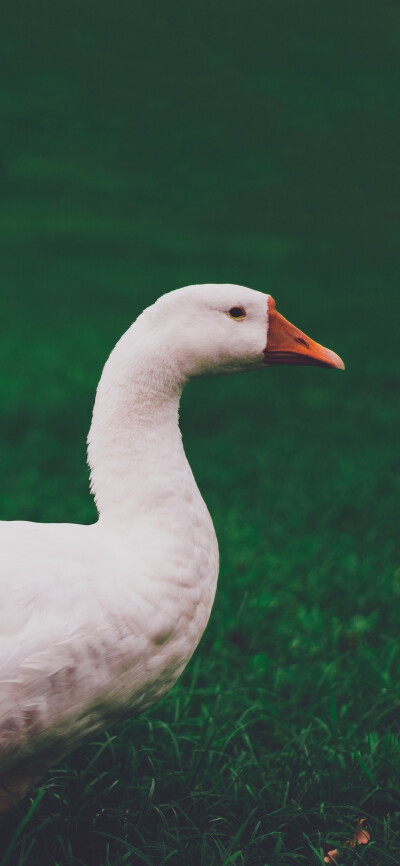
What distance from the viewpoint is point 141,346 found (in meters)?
2.36

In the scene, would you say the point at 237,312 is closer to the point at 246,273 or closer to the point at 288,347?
the point at 288,347

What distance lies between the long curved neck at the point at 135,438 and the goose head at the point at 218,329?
0.19ft

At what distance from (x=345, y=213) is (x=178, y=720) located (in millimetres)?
7643

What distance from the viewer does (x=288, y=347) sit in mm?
2459

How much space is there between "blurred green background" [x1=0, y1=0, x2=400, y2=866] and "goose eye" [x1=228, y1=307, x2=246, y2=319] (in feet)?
4.70

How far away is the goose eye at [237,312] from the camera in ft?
7.88

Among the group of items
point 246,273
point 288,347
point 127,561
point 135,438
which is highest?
point 288,347

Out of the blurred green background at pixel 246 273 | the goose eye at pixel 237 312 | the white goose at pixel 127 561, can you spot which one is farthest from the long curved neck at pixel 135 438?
the blurred green background at pixel 246 273

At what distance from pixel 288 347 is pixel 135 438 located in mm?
477

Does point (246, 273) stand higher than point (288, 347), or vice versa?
point (288, 347)

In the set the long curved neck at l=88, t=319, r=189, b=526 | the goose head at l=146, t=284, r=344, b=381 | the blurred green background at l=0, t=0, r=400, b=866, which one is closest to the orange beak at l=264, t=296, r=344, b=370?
the goose head at l=146, t=284, r=344, b=381

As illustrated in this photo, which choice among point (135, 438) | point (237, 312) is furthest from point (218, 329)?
point (135, 438)

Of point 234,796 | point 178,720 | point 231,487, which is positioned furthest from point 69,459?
point 234,796

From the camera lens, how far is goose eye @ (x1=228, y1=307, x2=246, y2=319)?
2.40 meters
